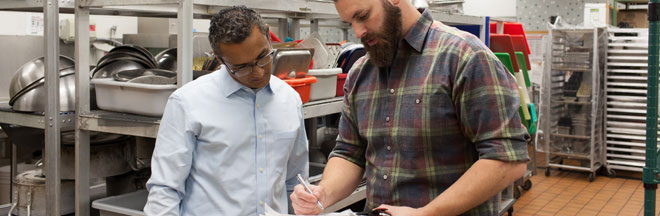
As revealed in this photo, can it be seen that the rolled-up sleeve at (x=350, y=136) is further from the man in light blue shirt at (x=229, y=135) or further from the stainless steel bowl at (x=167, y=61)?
the stainless steel bowl at (x=167, y=61)

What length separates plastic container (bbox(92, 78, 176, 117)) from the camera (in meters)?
2.58

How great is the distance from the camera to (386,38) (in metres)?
1.55

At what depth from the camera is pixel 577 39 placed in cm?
718

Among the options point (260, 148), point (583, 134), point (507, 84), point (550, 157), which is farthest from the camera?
point (550, 157)

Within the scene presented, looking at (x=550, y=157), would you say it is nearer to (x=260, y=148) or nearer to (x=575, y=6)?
(x=575, y=6)

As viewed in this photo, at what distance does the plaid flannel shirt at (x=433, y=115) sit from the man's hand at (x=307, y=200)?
6.0 inches

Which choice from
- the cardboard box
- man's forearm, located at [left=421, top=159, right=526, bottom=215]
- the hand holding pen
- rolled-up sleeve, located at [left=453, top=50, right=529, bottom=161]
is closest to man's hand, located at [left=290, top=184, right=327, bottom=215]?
the hand holding pen

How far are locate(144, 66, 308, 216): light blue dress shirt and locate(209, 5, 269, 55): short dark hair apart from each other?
0.52 ft

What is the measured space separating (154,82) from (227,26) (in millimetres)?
878

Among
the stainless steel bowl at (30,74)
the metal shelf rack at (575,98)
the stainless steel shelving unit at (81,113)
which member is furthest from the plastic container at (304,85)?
the metal shelf rack at (575,98)

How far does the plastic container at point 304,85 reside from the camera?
2904 millimetres

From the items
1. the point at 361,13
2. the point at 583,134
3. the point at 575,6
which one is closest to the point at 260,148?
the point at 361,13

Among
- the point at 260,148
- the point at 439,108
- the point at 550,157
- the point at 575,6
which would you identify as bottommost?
the point at 550,157

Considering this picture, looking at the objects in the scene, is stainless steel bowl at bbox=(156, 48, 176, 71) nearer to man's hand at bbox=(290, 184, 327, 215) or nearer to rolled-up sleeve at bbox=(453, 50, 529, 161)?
man's hand at bbox=(290, 184, 327, 215)
